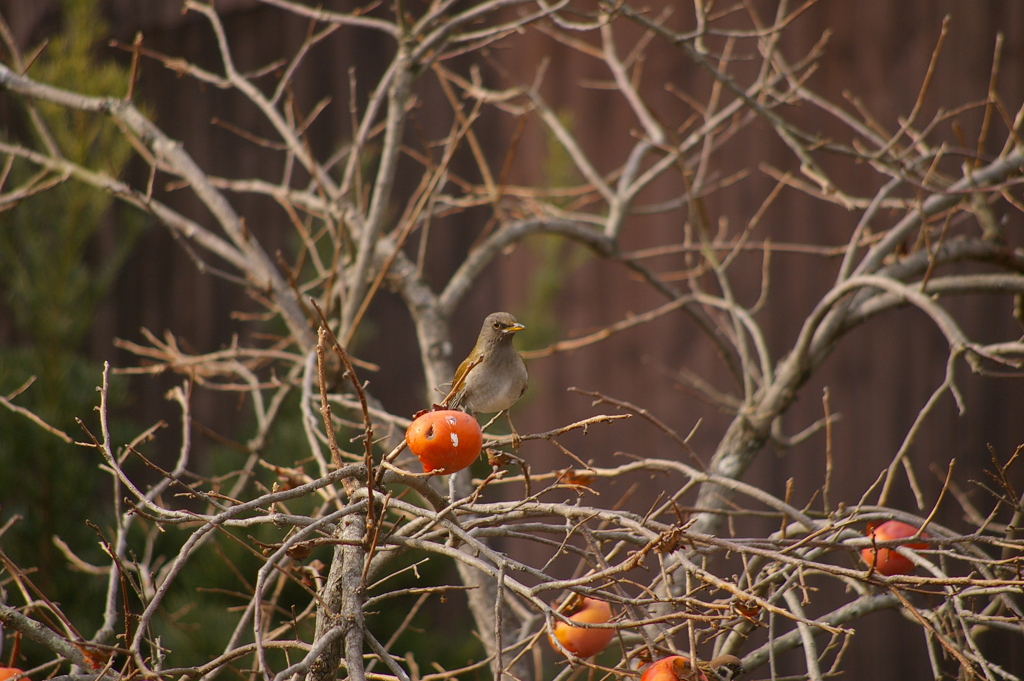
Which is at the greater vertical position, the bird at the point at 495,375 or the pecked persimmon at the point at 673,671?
the bird at the point at 495,375

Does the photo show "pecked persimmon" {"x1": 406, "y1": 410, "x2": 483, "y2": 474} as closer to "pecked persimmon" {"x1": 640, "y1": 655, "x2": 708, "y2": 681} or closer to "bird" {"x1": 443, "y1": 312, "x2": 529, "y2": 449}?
"pecked persimmon" {"x1": 640, "y1": 655, "x2": 708, "y2": 681}

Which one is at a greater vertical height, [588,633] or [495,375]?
[495,375]

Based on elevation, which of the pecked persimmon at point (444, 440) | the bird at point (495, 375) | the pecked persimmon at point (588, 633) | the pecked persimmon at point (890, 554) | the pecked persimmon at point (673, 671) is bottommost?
the pecked persimmon at point (588, 633)

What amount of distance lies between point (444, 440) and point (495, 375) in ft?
2.81

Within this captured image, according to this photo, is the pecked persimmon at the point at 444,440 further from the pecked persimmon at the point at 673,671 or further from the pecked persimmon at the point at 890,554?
the pecked persimmon at the point at 890,554

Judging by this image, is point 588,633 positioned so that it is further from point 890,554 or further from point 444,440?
point 444,440

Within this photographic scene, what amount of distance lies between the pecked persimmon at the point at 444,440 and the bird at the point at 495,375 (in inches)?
31.0

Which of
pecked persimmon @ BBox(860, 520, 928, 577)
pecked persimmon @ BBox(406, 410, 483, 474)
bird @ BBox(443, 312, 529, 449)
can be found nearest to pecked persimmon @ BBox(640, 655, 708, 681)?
pecked persimmon @ BBox(406, 410, 483, 474)

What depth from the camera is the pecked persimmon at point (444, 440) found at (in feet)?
3.91

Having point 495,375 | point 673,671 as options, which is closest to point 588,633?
point 673,671

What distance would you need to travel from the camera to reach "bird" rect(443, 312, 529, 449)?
2.03 meters

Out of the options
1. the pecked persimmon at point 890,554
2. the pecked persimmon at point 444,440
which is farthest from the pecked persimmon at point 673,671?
the pecked persimmon at point 890,554

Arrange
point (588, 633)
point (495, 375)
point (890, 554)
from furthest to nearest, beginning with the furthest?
point (495, 375), point (588, 633), point (890, 554)

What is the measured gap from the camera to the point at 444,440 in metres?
1.19
